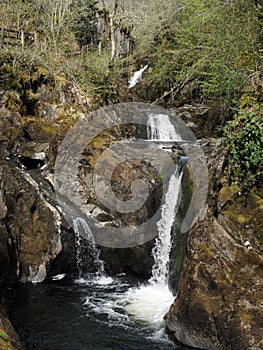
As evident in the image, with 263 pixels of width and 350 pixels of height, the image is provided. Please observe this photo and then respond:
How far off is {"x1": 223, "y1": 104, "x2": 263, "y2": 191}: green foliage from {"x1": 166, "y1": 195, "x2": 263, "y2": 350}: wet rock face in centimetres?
46

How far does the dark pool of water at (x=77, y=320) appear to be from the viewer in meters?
7.52

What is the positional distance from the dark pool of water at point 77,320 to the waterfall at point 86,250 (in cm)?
83

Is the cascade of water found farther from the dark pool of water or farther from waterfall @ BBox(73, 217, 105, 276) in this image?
waterfall @ BBox(73, 217, 105, 276)

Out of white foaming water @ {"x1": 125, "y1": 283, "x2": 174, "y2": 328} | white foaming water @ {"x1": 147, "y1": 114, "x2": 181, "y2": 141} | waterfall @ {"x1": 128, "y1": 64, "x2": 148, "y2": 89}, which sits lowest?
white foaming water @ {"x1": 125, "y1": 283, "x2": 174, "y2": 328}

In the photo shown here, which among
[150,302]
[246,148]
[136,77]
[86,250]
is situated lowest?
[150,302]

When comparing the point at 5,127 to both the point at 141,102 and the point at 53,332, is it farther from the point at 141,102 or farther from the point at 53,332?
the point at 53,332

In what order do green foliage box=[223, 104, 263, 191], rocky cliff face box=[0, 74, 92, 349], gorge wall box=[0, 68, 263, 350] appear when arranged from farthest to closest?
rocky cliff face box=[0, 74, 92, 349] < green foliage box=[223, 104, 263, 191] < gorge wall box=[0, 68, 263, 350]

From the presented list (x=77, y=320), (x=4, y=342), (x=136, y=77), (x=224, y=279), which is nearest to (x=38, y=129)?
(x=136, y=77)

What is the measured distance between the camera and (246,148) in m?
7.27

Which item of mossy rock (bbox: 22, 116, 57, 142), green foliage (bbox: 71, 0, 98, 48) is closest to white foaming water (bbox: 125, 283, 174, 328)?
mossy rock (bbox: 22, 116, 57, 142)

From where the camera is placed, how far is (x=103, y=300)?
972 centimetres

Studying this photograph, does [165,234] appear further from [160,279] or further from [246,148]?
[246,148]

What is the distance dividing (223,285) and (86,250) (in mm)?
5833

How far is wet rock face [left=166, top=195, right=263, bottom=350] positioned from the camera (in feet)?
21.4
